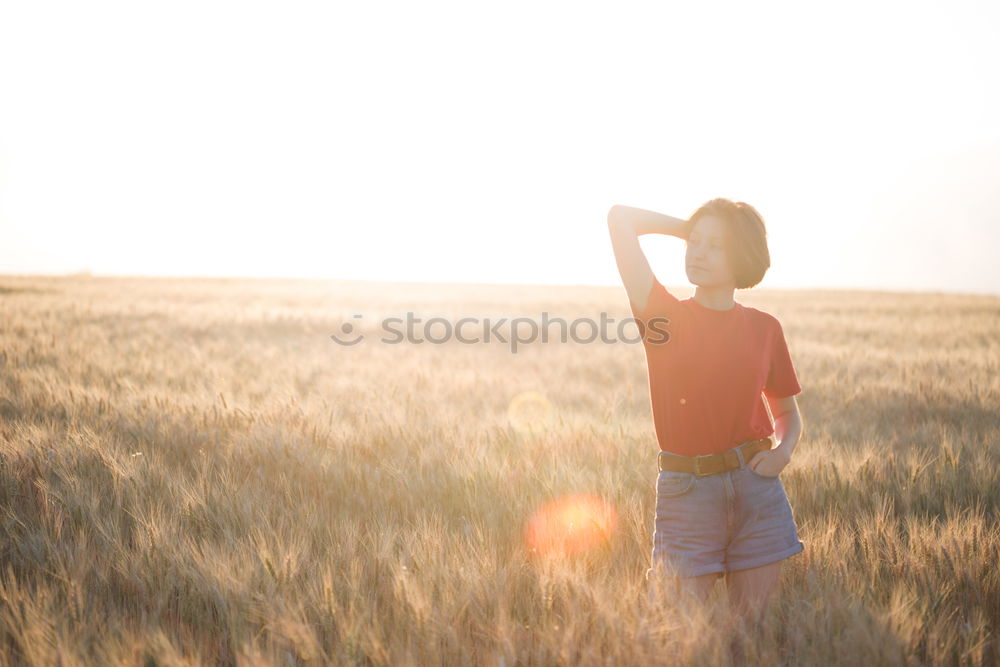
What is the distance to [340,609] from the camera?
1696mm

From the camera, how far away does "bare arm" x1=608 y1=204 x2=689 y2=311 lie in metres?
1.97

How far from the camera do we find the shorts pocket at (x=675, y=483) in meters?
1.89

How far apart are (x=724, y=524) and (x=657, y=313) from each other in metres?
0.71

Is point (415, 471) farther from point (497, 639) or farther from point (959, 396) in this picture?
point (959, 396)

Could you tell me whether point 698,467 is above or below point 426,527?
above

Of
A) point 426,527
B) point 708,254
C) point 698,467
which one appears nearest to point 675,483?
point 698,467

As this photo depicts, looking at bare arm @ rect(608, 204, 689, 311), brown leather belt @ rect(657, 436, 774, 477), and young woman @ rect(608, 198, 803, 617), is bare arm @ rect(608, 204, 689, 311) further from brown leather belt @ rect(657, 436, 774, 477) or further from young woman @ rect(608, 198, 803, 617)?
brown leather belt @ rect(657, 436, 774, 477)

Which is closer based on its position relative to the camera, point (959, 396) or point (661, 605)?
point (661, 605)

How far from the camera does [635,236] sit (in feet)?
6.58

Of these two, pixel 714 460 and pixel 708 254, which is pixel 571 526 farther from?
pixel 708 254

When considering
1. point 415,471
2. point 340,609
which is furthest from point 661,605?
point 415,471

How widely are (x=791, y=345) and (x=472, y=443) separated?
24.4ft

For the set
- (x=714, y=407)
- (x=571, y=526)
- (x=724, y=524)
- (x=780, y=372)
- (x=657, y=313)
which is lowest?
(x=571, y=526)

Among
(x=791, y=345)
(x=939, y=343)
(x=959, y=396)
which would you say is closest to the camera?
(x=959, y=396)
